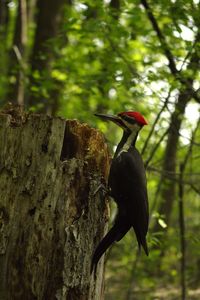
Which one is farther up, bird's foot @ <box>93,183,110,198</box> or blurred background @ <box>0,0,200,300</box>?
blurred background @ <box>0,0,200,300</box>

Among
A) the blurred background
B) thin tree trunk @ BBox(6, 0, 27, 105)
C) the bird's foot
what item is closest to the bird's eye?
the bird's foot

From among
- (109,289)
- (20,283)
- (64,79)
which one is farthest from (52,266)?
(109,289)

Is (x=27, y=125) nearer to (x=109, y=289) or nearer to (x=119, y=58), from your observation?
(x=119, y=58)

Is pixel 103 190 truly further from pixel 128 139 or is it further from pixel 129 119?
pixel 129 119

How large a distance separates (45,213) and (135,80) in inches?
142

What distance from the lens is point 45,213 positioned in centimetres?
401

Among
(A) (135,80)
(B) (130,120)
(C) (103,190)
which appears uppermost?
(A) (135,80)

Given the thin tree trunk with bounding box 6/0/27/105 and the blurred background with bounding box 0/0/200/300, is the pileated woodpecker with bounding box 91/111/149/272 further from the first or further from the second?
the thin tree trunk with bounding box 6/0/27/105

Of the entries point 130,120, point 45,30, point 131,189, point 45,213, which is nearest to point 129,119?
point 130,120

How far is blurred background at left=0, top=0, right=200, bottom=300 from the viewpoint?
6.98m

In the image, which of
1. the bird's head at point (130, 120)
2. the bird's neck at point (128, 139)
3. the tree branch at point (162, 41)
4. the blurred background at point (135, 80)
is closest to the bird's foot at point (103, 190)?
the bird's neck at point (128, 139)

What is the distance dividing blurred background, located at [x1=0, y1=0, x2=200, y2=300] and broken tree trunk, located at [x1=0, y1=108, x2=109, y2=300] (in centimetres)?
200

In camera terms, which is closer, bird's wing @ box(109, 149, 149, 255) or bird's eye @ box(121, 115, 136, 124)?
bird's wing @ box(109, 149, 149, 255)

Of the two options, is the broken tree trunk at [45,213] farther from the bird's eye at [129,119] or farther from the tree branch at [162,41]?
the tree branch at [162,41]
